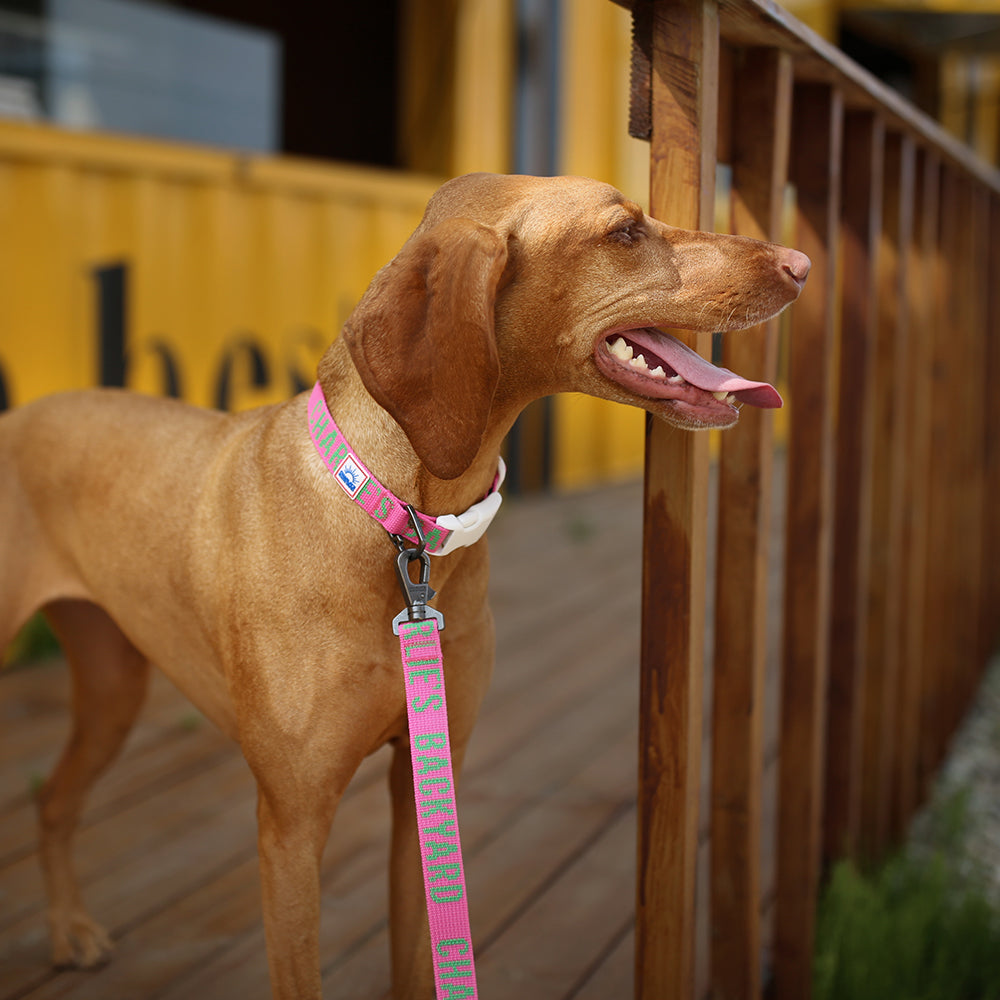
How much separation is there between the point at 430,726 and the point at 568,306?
1.88ft

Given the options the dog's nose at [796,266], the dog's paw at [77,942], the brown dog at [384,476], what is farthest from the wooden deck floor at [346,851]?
the dog's nose at [796,266]

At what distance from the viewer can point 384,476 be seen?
1.42 meters

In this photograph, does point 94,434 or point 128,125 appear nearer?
point 94,434

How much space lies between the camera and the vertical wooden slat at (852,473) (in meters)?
2.21

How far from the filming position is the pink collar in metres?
1.39

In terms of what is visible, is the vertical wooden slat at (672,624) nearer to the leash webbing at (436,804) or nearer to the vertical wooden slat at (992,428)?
the leash webbing at (436,804)

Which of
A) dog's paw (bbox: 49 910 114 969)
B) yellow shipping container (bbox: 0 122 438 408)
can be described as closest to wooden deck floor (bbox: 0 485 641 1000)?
dog's paw (bbox: 49 910 114 969)

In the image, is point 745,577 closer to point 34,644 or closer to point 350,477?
point 350,477

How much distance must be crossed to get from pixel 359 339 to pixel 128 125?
17.4 ft

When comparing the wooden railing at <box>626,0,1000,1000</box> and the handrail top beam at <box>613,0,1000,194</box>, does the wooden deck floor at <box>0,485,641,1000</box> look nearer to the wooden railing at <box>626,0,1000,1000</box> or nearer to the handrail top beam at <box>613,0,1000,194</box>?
the wooden railing at <box>626,0,1000,1000</box>

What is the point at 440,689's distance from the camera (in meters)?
1.40

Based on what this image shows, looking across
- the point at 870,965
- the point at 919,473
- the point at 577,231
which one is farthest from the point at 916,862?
the point at 577,231

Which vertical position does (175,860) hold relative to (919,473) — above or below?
below

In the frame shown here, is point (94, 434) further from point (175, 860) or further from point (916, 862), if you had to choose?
point (916, 862)
